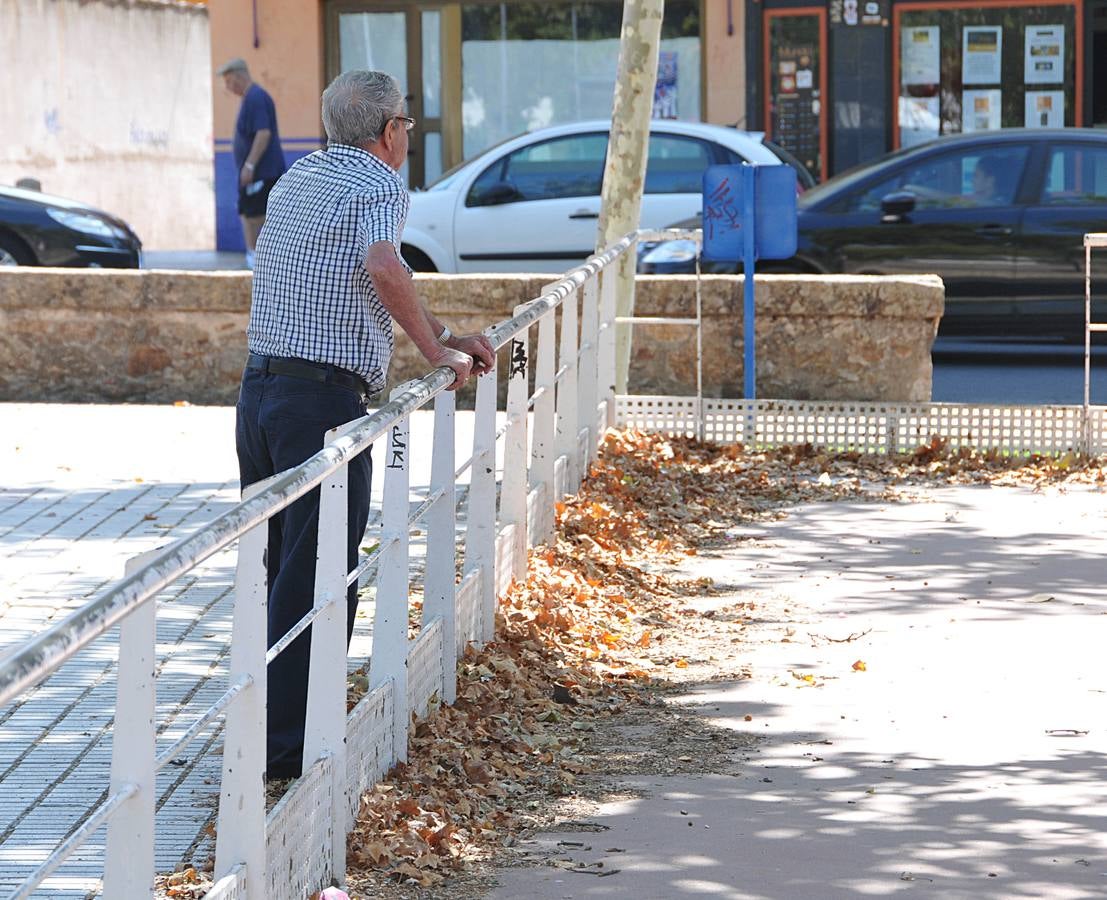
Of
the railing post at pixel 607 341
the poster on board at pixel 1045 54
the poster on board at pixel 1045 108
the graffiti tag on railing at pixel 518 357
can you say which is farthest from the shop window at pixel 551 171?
the graffiti tag on railing at pixel 518 357

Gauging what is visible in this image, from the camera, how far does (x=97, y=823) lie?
9.45 feet

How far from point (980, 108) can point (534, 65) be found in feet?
17.3

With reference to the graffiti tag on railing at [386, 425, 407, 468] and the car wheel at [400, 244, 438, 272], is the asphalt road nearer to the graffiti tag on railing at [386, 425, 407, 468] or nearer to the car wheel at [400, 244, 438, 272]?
the car wheel at [400, 244, 438, 272]

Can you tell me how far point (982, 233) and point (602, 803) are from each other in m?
9.79

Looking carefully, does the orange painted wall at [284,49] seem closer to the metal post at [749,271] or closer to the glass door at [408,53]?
the glass door at [408,53]

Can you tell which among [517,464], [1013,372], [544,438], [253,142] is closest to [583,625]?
[517,464]

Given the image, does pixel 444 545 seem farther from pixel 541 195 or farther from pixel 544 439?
pixel 541 195

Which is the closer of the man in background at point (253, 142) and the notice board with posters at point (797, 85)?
the man in background at point (253, 142)

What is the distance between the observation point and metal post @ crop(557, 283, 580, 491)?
909 centimetres

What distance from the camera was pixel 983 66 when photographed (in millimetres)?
22141

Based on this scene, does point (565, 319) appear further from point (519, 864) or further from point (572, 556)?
point (519, 864)

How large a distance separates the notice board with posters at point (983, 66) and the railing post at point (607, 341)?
12.2 metres

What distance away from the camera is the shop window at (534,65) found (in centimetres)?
2361

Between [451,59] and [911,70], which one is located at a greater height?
[451,59]
